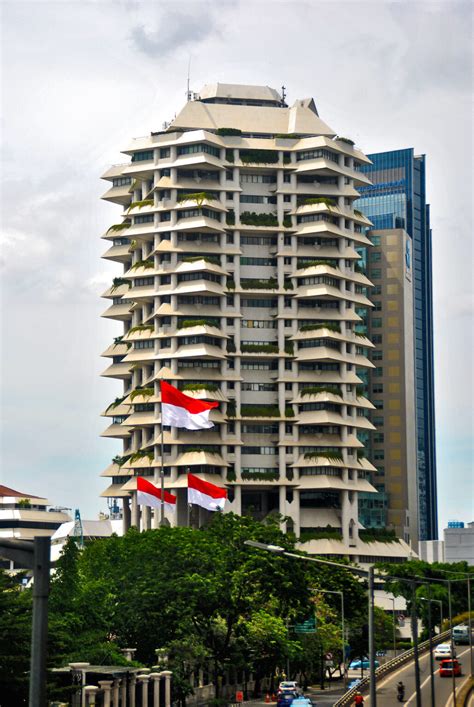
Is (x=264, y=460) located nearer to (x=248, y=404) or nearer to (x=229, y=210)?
(x=248, y=404)

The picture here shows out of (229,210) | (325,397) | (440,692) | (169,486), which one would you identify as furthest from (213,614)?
(229,210)

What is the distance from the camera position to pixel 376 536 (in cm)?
19175

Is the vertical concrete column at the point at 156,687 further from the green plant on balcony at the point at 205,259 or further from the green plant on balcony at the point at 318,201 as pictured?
the green plant on balcony at the point at 318,201

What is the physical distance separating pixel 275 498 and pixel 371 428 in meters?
17.2

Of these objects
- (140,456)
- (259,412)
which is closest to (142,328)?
(140,456)

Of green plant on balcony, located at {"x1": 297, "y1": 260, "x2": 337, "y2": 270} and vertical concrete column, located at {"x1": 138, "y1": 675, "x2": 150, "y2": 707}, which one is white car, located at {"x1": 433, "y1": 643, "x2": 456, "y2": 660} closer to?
vertical concrete column, located at {"x1": 138, "y1": 675, "x2": 150, "y2": 707}

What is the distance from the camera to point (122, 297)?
194m

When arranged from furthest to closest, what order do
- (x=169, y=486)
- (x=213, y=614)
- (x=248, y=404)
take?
(x=248, y=404), (x=169, y=486), (x=213, y=614)

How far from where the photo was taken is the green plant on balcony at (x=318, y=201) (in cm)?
19175

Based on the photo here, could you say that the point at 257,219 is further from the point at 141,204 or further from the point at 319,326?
the point at 319,326

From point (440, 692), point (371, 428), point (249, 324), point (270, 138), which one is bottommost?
point (440, 692)

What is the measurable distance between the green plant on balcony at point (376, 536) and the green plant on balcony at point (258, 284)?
3715 centimetres

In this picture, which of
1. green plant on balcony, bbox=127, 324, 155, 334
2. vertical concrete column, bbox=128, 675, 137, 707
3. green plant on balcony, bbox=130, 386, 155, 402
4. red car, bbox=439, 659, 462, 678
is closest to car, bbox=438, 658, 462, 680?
red car, bbox=439, 659, 462, 678

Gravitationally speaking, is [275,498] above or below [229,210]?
below
